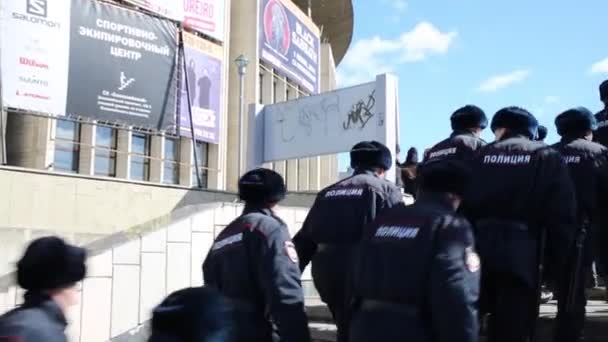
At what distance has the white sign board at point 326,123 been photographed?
12562 millimetres

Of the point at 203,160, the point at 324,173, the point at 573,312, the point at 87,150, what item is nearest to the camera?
the point at 573,312

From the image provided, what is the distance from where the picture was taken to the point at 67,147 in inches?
779

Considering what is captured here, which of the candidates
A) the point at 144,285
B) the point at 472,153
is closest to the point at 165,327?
the point at 472,153

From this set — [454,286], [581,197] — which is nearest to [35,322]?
[454,286]

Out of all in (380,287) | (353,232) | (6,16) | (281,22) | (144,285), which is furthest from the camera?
(281,22)

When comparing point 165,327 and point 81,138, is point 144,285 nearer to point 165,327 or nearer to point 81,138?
point 165,327

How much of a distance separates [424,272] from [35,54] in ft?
37.7

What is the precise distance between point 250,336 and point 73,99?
35.2ft

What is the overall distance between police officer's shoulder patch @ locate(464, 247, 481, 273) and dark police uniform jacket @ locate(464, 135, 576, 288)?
3.25ft

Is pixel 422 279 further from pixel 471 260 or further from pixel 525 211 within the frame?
pixel 525 211

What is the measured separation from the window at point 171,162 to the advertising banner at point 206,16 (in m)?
3.65

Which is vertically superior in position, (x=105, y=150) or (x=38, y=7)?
(x=38, y=7)

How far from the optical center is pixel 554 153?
425 centimetres

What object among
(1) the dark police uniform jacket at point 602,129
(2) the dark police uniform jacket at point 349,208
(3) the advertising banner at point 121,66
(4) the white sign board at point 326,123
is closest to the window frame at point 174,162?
(3) the advertising banner at point 121,66
